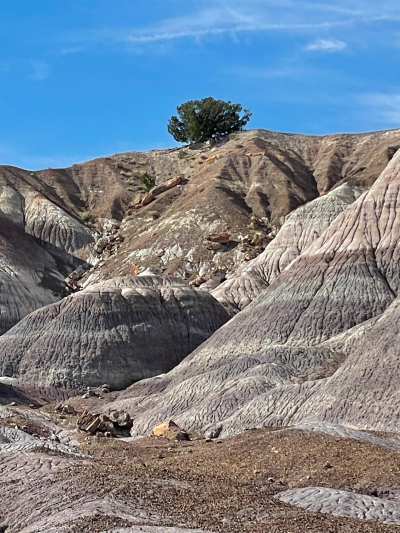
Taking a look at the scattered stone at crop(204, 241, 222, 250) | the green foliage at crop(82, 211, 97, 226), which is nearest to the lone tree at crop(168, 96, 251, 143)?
the green foliage at crop(82, 211, 97, 226)

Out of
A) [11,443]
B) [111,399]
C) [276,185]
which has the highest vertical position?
[276,185]

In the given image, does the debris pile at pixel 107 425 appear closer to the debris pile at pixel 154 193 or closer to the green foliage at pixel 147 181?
the debris pile at pixel 154 193

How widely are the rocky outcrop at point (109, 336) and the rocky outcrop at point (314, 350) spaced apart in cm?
421

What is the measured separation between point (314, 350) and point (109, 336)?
49.3 ft

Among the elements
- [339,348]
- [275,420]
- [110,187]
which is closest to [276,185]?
[110,187]

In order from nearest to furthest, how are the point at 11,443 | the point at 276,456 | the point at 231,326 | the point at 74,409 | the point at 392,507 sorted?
the point at 392,507 → the point at 276,456 → the point at 11,443 → the point at 74,409 → the point at 231,326

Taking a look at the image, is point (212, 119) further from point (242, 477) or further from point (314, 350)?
point (242, 477)

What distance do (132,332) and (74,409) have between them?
10.1 metres

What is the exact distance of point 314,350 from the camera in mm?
39625

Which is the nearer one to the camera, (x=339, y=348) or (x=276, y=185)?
(x=339, y=348)

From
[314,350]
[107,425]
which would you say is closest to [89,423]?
[107,425]

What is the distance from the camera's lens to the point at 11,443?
2155cm

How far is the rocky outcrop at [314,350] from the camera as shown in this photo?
30.6 metres

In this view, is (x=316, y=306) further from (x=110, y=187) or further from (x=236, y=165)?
(x=110, y=187)
